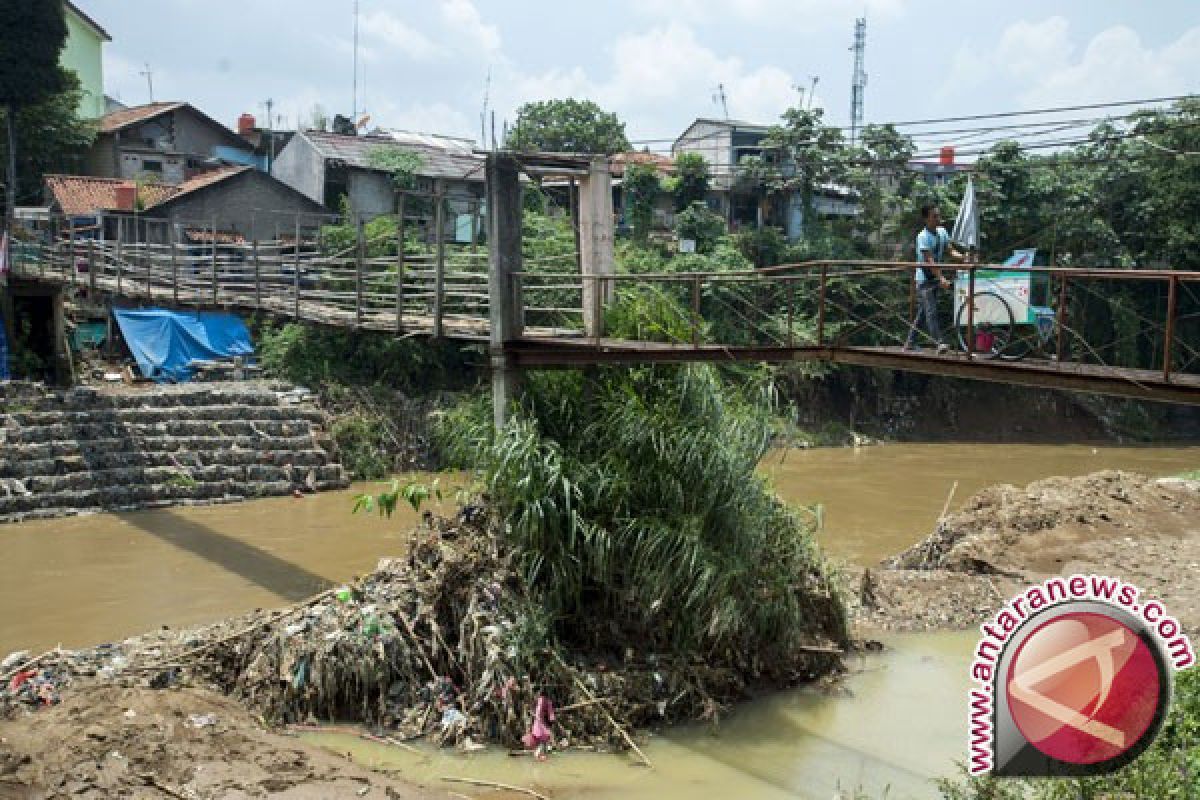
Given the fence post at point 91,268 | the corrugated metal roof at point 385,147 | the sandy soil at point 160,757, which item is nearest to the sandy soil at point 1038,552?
the sandy soil at point 160,757

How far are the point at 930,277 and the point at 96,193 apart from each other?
71.7ft

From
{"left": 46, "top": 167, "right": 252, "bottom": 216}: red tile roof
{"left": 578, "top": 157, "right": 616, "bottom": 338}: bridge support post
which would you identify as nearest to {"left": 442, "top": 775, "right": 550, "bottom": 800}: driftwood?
{"left": 578, "top": 157, "right": 616, "bottom": 338}: bridge support post

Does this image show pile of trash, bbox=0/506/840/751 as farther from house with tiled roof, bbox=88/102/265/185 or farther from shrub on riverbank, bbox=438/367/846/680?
house with tiled roof, bbox=88/102/265/185

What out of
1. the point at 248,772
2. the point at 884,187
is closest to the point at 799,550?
the point at 248,772

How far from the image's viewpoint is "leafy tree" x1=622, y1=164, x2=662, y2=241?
86.1 ft

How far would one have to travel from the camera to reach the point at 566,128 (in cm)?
3164

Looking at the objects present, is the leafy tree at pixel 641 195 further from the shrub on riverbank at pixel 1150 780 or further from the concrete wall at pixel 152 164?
the shrub on riverbank at pixel 1150 780

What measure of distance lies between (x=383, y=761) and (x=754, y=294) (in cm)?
1917

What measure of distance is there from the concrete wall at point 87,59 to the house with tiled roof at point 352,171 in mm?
9972

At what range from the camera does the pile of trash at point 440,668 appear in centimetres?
722

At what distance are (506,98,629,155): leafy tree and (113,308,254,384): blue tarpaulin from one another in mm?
14119

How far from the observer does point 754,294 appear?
24703mm

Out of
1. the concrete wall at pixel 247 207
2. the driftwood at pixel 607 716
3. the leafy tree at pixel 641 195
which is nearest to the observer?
the driftwood at pixel 607 716

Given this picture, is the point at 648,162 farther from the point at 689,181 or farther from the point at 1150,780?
the point at 1150,780
